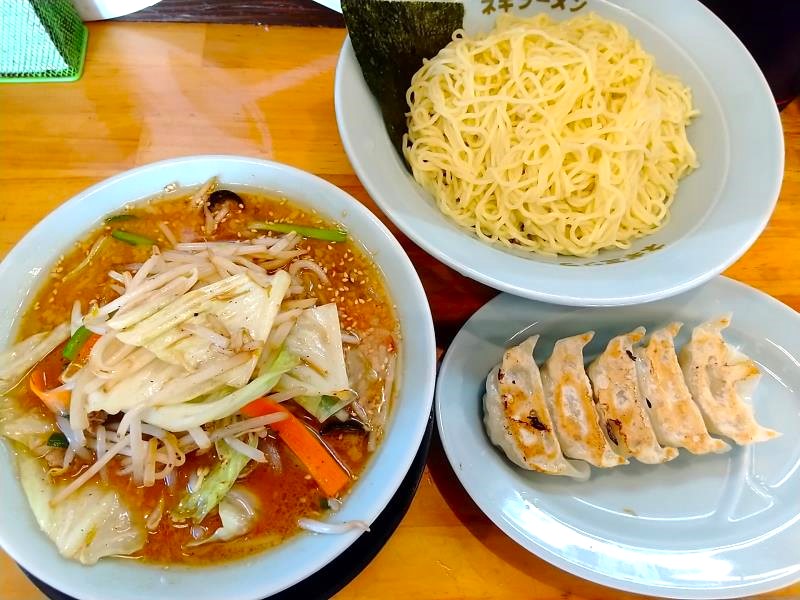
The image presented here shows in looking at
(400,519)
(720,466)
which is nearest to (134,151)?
(400,519)

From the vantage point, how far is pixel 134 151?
1821 millimetres

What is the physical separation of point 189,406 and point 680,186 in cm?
142

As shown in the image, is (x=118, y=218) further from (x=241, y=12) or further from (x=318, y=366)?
(x=241, y=12)

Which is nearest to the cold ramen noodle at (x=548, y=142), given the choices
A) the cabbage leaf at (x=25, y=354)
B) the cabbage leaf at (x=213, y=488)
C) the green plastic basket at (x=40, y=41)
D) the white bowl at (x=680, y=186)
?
the white bowl at (x=680, y=186)

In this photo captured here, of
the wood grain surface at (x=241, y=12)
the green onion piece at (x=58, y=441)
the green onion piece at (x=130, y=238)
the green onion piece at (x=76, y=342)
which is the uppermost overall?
the wood grain surface at (x=241, y=12)

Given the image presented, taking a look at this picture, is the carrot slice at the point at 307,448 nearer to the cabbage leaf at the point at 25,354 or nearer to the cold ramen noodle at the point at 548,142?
the cabbage leaf at the point at 25,354

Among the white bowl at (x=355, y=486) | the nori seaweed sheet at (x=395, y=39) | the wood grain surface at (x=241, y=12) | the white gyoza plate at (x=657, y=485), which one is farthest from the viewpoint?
the wood grain surface at (x=241, y=12)

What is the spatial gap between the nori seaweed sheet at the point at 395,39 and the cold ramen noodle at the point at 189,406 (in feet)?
2.05

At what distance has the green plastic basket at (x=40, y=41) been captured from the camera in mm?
1746

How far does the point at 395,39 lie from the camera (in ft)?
5.30

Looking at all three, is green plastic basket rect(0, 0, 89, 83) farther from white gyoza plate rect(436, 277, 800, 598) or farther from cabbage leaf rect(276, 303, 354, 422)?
white gyoza plate rect(436, 277, 800, 598)

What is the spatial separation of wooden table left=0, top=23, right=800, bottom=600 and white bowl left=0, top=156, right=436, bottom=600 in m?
0.29

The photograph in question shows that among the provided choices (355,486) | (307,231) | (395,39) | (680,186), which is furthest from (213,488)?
(680,186)

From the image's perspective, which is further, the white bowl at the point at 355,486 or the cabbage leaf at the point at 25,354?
the cabbage leaf at the point at 25,354
